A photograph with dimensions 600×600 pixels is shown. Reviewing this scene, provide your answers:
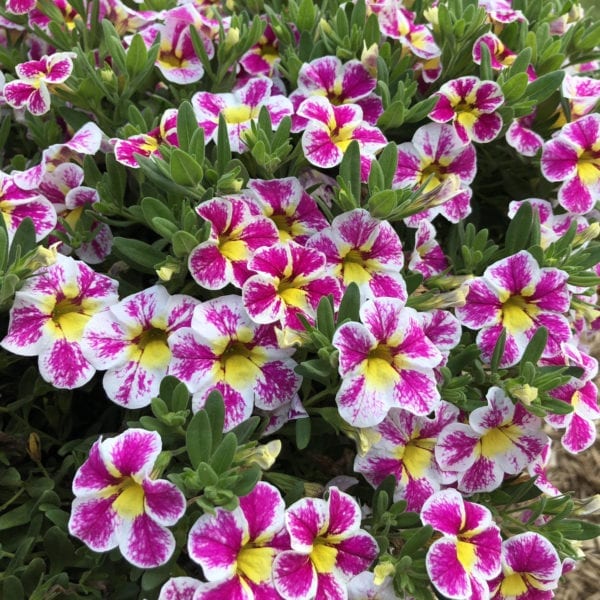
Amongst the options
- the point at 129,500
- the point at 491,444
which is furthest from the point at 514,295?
the point at 129,500

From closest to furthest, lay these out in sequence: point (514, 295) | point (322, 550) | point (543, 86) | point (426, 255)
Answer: point (322, 550)
point (514, 295)
point (426, 255)
point (543, 86)

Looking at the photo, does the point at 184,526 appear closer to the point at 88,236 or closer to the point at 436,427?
the point at 436,427

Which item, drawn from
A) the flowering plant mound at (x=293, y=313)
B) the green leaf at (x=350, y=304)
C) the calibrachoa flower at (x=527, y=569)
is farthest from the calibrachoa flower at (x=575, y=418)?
the green leaf at (x=350, y=304)

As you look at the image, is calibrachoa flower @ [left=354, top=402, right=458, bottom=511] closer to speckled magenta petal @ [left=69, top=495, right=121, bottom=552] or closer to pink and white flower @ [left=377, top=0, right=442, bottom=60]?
speckled magenta petal @ [left=69, top=495, right=121, bottom=552]

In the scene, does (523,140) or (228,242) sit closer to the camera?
(228,242)

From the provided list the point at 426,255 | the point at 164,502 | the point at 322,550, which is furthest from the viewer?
the point at 426,255

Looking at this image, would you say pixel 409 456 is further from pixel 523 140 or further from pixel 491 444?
pixel 523 140

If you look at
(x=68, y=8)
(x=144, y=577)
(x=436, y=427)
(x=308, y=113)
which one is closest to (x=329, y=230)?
(x=308, y=113)

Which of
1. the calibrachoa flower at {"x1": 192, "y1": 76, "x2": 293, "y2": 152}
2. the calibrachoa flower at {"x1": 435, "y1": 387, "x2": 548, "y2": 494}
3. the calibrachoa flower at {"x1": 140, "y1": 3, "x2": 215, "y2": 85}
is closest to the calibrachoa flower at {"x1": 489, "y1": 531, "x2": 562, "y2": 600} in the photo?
the calibrachoa flower at {"x1": 435, "y1": 387, "x2": 548, "y2": 494}
